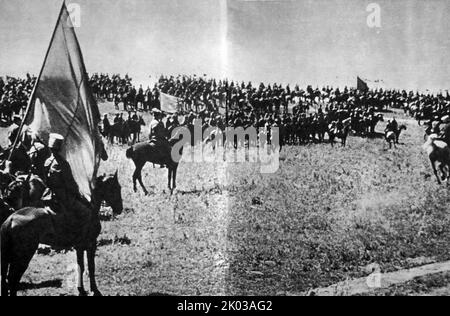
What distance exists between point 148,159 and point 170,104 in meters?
3.39

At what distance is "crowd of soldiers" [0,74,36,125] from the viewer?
9998 mm

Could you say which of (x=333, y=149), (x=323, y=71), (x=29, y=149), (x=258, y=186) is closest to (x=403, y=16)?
(x=323, y=71)

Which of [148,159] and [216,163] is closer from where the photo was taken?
[216,163]

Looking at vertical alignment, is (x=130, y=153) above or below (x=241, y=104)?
below

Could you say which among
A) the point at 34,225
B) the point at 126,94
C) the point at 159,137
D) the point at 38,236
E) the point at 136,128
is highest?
the point at 126,94

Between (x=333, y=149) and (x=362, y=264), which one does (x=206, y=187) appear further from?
(x=333, y=149)

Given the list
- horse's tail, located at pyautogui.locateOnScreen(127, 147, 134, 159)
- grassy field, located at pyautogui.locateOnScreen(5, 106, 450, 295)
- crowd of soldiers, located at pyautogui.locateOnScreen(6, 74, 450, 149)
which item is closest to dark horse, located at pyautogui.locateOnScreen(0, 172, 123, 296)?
grassy field, located at pyautogui.locateOnScreen(5, 106, 450, 295)

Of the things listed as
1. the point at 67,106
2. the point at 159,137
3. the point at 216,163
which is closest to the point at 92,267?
the point at 67,106

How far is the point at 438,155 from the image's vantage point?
31.8ft

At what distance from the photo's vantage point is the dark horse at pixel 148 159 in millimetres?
9305

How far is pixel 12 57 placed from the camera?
8992mm

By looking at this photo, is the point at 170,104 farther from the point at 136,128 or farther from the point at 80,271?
the point at 80,271

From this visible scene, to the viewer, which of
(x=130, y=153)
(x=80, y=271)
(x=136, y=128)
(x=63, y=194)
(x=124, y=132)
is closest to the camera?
(x=63, y=194)
